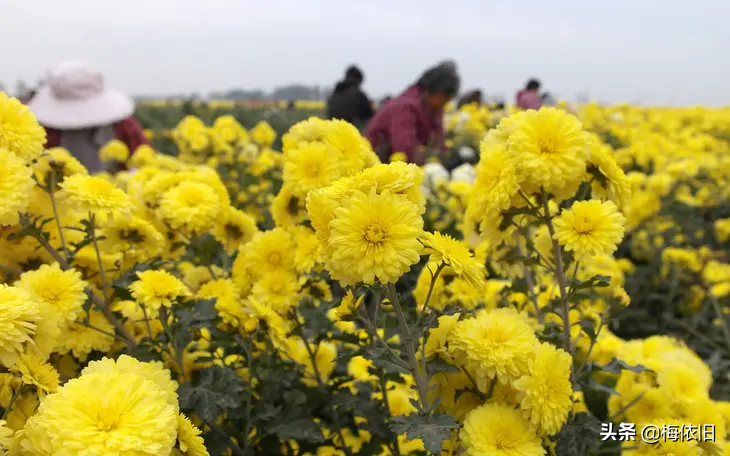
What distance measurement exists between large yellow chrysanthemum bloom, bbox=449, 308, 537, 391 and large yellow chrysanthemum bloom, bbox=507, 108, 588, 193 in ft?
0.97

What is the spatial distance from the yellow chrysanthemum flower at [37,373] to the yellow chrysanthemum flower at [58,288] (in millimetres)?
127

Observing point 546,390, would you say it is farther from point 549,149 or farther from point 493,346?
point 549,149

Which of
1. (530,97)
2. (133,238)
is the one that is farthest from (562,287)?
(530,97)

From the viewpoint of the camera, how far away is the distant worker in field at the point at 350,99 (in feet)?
21.8

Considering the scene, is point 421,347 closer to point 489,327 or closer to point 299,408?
point 489,327

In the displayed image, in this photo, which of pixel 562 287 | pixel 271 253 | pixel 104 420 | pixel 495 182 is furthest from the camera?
pixel 271 253

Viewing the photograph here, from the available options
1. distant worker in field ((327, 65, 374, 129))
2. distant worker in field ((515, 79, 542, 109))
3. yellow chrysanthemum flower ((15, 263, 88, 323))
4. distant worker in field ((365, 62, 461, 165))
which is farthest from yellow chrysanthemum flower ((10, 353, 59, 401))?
distant worker in field ((515, 79, 542, 109))

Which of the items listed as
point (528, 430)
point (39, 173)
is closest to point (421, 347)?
point (528, 430)

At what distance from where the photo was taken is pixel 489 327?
112 cm

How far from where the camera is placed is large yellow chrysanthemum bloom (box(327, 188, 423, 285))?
0.88 m

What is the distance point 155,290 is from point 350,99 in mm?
5711

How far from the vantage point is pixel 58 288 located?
1.16m

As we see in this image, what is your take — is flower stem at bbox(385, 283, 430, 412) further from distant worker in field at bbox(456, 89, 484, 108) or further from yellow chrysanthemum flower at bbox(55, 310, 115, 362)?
distant worker in field at bbox(456, 89, 484, 108)

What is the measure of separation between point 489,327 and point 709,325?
119 inches
